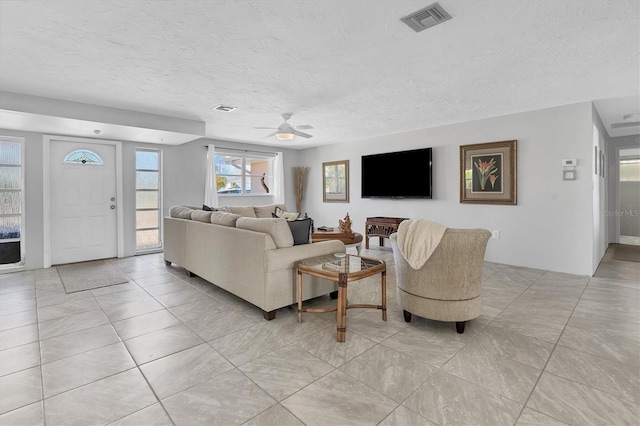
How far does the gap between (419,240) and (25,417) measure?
2521 mm

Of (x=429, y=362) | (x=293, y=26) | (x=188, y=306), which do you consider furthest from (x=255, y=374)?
(x=293, y=26)

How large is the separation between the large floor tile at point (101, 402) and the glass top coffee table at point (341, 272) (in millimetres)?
1283

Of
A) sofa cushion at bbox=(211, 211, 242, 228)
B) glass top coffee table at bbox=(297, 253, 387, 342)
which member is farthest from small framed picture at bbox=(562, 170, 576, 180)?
sofa cushion at bbox=(211, 211, 242, 228)

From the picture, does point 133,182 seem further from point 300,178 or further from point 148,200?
point 300,178

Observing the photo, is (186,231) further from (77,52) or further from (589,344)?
(589,344)

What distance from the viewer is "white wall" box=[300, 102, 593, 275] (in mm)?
4176

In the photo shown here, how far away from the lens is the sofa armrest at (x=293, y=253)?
2822 millimetres

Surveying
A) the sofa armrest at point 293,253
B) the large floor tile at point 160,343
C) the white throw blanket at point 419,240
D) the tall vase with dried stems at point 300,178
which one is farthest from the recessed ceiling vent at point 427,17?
the tall vase with dried stems at point 300,178

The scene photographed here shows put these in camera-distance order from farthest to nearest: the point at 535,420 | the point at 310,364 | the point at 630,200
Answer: the point at 630,200, the point at 310,364, the point at 535,420

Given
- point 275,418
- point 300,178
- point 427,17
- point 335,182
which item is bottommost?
point 275,418

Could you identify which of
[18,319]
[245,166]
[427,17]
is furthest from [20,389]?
[245,166]

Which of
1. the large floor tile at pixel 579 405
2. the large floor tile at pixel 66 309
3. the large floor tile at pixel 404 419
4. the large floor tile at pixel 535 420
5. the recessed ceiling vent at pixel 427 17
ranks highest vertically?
the recessed ceiling vent at pixel 427 17

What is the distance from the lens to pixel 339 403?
1.73 metres

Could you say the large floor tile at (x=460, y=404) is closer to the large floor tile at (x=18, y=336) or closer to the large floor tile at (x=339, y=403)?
the large floor tile at (x=339, y=403)
